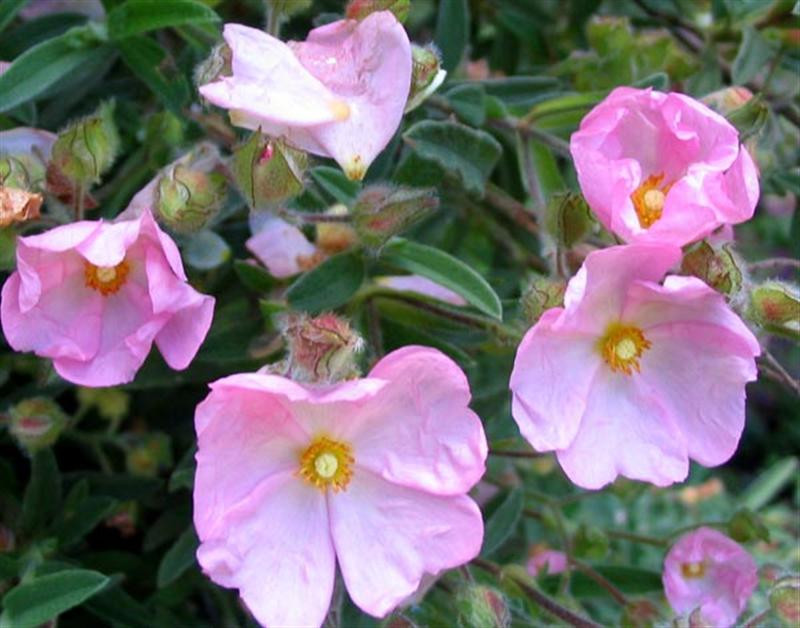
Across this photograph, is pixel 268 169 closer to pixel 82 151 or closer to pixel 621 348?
pixel 82 151

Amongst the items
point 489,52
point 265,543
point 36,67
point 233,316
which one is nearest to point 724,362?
point 265,543

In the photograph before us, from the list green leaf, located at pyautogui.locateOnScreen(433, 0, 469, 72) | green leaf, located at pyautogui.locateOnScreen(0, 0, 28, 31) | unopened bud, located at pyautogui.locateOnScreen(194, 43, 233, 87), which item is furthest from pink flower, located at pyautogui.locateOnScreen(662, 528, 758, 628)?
green leaf, located at pyautogui.locateOnScreen(0, 0, 28, 31)

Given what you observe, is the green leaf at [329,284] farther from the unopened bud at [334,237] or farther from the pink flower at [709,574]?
the pink flower at [709,574]

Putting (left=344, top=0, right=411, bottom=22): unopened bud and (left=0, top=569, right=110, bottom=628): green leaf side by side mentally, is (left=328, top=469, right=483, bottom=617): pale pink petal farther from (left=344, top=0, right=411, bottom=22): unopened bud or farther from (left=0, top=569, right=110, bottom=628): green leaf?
(left=344, top=0, right=411, bottom=22): unopened bud

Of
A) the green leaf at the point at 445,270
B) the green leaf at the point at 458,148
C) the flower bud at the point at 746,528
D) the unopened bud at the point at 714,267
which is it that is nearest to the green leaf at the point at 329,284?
the green leaf at the point at 445,270

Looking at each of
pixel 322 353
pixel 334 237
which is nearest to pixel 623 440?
pixel 322 353
